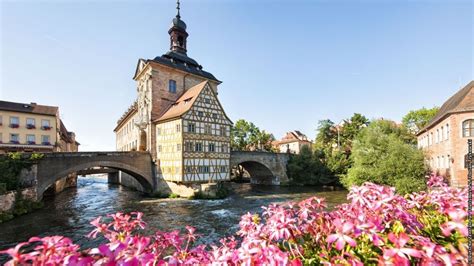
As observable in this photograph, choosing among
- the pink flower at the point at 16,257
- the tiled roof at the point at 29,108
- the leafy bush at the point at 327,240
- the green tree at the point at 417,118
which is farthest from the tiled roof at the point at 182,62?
the green tree at the point at 417,118

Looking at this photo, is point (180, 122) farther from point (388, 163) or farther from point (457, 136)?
point (457, 136)

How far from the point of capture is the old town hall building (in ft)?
64.1

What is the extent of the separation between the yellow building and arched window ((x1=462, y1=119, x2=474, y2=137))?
128 ft

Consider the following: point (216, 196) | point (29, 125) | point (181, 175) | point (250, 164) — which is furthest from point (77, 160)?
point (250, 164)

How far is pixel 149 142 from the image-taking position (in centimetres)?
2231

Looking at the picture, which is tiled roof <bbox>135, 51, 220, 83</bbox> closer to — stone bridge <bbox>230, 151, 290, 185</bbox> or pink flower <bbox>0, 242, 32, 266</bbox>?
stone bridge <bbox>230, 151, 290, 185</bbox>

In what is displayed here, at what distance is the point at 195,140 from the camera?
65.4 feet

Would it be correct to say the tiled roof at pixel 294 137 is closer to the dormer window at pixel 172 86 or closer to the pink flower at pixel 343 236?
the dormer window at pixel 172 86

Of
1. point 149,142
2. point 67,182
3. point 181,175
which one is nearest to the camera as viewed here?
point 181,175

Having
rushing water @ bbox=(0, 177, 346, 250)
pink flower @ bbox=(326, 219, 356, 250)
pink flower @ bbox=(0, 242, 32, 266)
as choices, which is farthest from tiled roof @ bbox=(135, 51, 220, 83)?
pink flower @ bbox=(326, 219, 356, 250)

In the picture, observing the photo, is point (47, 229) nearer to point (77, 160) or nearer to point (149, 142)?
point (77, 160)

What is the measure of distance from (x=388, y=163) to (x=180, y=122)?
15.6 metres

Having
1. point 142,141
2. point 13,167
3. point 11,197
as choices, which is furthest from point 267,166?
point 13,167

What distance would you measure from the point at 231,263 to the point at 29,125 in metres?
→ 33.6
